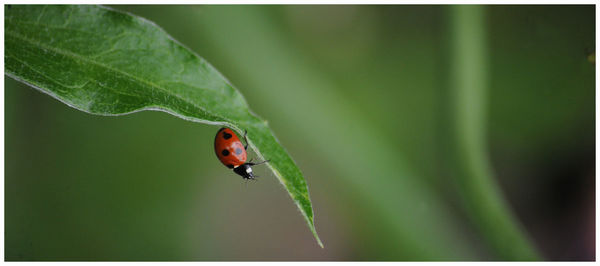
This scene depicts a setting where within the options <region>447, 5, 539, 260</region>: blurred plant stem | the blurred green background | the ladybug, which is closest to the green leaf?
the ladybug

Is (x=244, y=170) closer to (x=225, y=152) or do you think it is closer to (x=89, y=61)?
(x=225, y=152)

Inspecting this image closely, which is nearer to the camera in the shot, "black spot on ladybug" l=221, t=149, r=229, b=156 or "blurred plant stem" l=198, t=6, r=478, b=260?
"black spot on ladybug" l=221, t=149, r=229, b=156

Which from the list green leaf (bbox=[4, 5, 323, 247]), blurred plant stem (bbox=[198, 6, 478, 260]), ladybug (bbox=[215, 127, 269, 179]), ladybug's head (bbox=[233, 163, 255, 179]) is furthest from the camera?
blurred plant stem (bbox=[198, 6, 478, 260])

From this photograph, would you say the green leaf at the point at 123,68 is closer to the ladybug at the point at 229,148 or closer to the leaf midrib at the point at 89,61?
the leaf midrib at the point at 89,61

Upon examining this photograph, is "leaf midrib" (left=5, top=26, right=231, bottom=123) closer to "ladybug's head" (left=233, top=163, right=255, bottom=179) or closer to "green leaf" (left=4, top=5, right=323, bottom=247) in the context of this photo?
"green leaf" (left=4, top=5, right=323, bottom=247)

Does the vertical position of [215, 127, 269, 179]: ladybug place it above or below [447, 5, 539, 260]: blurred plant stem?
above

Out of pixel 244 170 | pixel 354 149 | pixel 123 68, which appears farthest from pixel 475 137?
pixel 123 68

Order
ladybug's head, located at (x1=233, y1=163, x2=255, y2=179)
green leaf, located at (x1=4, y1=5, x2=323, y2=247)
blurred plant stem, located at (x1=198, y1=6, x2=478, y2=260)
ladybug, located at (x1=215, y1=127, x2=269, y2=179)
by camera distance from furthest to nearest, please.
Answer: blurred plant stem, located at (x1=198, y1=6, x2=478, y2=260), ladybug's head, located at (x1=233, y1=163, x2=255, y2=179), ladybug, located at (x1=215, y1=127, x2=269, y2=179), green leaf, located at (x1=4, y1=5, x2=323, y2=247)
